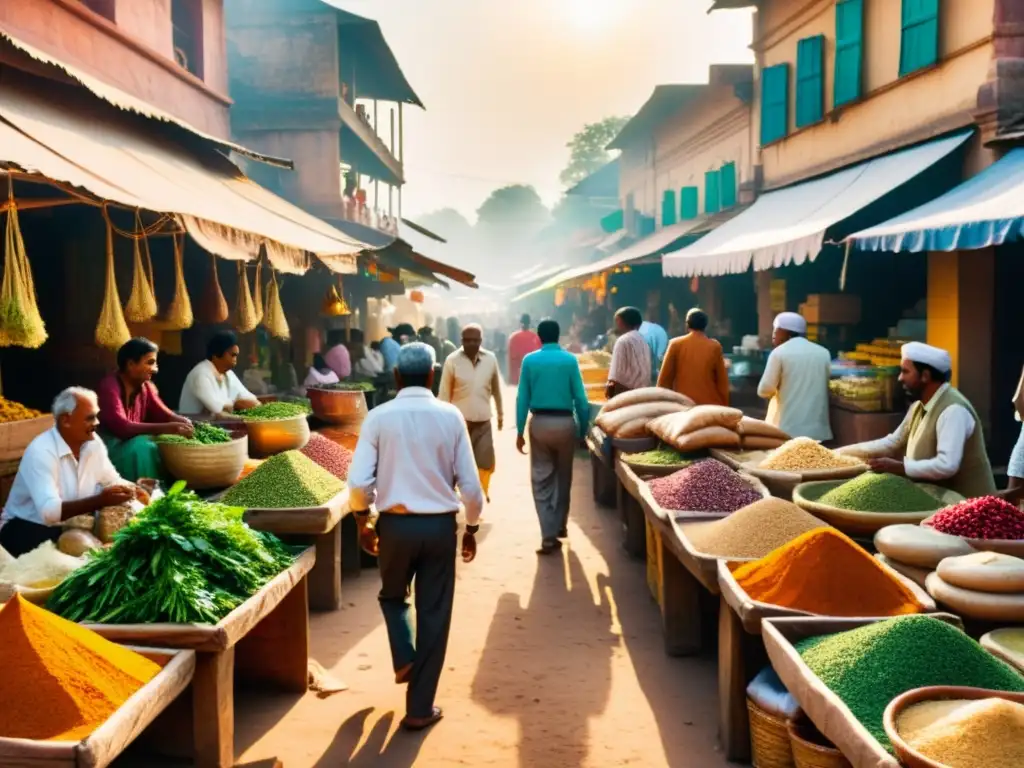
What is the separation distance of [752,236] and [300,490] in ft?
Result: 28.2

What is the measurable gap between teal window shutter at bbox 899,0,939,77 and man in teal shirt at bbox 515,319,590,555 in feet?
19.2

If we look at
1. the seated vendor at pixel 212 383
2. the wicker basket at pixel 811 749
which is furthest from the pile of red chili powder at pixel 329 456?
the wicker basket at pixel 811 749

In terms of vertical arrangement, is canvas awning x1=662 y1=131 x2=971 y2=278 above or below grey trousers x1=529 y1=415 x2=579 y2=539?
above

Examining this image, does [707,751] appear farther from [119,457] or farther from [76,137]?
[76,137]

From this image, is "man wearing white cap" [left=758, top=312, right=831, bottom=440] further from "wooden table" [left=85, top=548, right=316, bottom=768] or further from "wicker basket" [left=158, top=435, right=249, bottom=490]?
"wooden table" [left=85, top=548, right=316, bottom=768]

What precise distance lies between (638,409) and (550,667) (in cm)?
326

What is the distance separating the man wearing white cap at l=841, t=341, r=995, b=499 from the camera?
487cm

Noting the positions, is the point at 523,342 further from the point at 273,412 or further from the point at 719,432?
the point at 719,432

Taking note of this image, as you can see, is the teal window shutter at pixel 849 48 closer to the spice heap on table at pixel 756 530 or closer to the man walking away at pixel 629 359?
the man walking away at pixel 629 359

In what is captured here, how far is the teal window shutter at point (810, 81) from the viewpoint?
1316 centimetres

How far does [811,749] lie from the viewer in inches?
119

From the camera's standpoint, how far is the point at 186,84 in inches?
477

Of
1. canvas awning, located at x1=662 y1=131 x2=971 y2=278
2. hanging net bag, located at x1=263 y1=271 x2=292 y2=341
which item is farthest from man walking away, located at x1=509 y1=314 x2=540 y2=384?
hanging net bag, located at x1=263 y1=271 x2=292 y2=341

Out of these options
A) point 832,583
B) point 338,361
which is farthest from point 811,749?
point 338,361
